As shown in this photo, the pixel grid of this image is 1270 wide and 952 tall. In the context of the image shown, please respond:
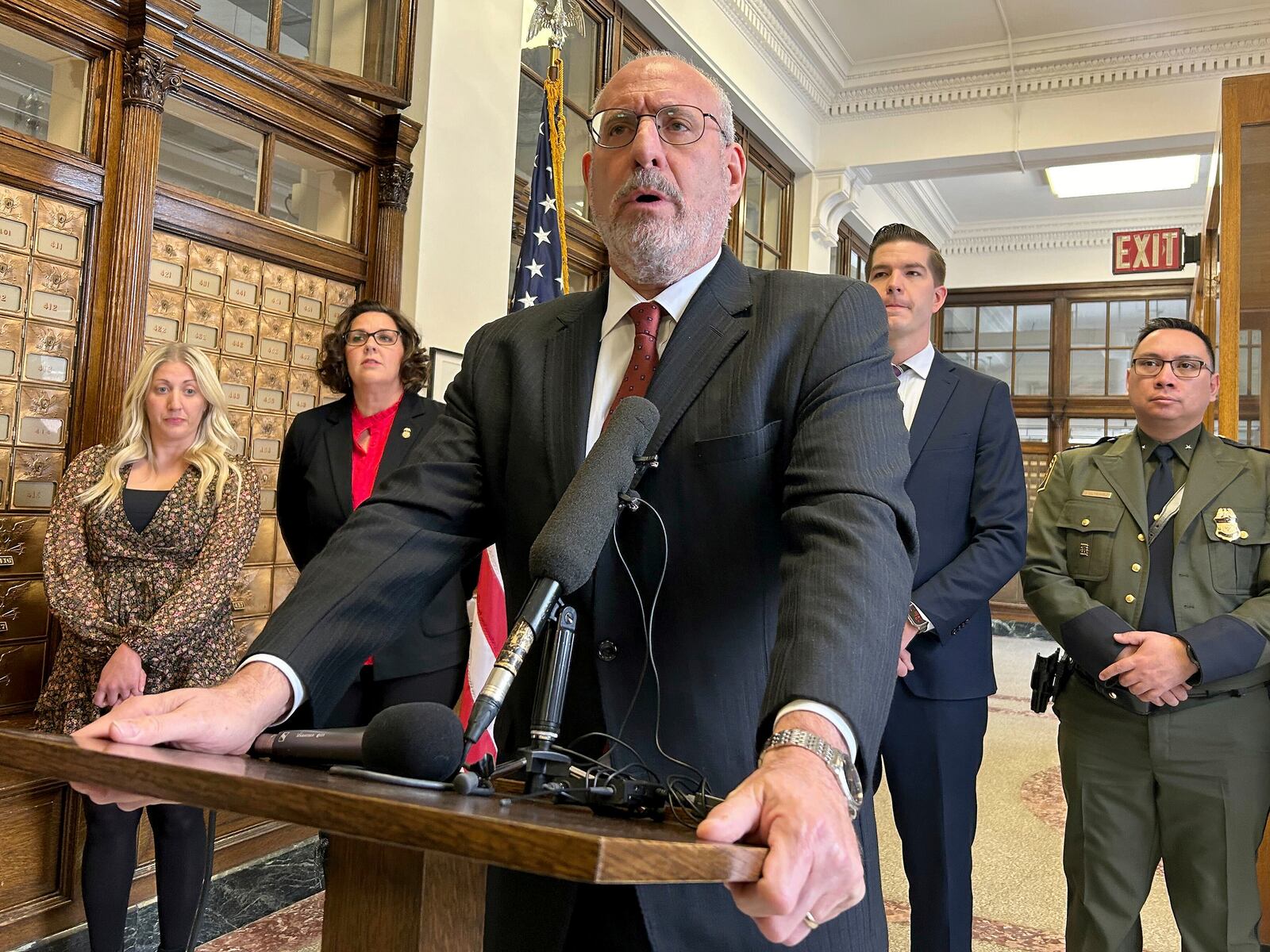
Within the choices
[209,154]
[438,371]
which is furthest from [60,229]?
[438,371]

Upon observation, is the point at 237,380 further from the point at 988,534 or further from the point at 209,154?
the point at 988,534

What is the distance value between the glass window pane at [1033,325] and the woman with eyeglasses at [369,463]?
9.45 metres

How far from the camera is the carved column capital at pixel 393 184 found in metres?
3.85

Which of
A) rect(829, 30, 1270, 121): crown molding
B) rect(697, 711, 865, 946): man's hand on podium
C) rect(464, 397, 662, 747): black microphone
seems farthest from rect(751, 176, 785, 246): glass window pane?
rect(697, 711, 865, 946): man's hand on podium

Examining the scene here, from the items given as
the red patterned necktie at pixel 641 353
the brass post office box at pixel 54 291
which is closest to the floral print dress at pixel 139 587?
the brass post office box at pixel 54 291

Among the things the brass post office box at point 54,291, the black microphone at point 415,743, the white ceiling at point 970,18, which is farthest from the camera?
the white ceiling at point 970,18

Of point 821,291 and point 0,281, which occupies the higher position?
point 0,281

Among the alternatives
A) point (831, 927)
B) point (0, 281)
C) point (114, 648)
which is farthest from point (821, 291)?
point (0, 281)

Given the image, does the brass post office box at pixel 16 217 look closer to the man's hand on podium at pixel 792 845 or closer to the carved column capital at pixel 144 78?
the carved column capital at pixel 144 78

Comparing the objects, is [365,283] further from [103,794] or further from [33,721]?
[103,794]

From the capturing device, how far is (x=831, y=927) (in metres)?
1.07

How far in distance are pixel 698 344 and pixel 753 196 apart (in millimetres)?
6254

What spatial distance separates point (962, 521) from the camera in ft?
8.11

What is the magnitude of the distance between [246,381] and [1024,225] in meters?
9.64
